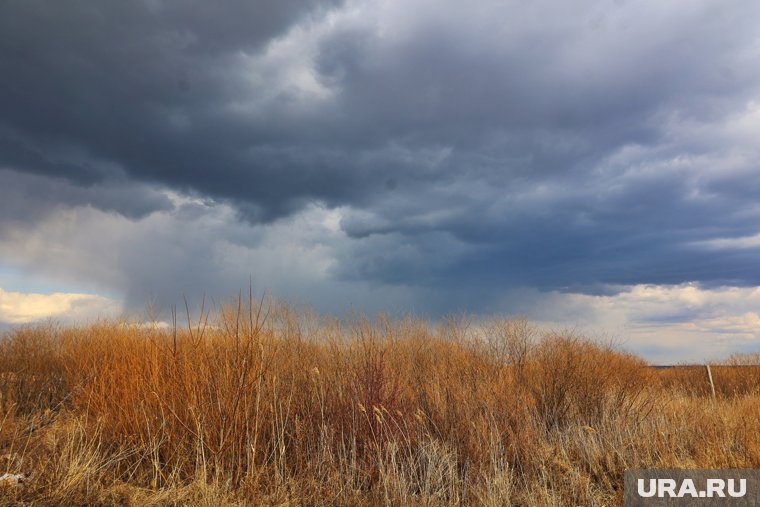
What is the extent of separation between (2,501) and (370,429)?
4.31 m

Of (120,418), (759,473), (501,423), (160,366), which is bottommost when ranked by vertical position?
(759,473)

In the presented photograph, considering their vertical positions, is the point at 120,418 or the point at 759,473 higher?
the point at 120,418

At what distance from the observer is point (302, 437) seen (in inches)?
280

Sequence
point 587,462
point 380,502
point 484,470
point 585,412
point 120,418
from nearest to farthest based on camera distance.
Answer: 1. point 380,502
2. point 120,418
3. point 484,470
4. point 587,462
5. point 585,412

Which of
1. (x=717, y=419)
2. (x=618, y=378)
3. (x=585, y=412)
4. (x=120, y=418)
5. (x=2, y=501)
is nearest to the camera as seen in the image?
(x=2, y=501)

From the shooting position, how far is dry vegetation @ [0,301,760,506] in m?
5.84

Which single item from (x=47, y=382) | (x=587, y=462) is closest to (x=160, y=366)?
(x=587, y=462)

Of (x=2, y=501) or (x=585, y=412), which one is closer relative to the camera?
(x=2, y=501)

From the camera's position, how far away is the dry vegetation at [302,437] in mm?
5836

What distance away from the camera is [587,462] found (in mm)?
8070

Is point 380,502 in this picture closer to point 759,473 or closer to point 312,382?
point 312,382

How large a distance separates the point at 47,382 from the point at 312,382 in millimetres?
8057

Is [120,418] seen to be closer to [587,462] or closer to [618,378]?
[587,462]

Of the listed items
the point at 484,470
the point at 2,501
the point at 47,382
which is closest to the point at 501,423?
the point at 484,470
